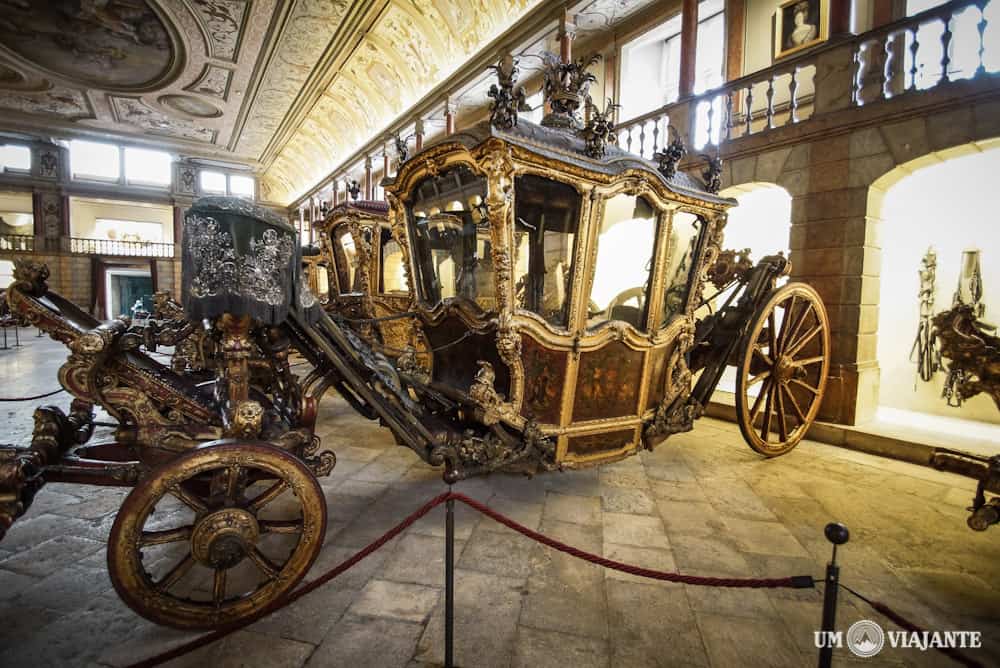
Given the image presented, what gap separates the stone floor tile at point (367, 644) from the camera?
5.52 ft

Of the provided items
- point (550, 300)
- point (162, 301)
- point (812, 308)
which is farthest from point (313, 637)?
point (162, 301)

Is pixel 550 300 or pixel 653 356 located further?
pixel 653 356

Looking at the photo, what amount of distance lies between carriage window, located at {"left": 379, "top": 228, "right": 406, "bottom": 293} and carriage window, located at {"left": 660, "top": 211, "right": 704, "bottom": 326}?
4186 millimetres

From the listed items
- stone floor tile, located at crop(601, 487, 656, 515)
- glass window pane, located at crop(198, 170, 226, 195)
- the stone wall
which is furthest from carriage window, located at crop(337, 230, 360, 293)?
glass window pane, located at crop(198, 170, 226, 195)

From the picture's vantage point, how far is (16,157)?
19.9 m

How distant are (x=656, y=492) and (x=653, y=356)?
109 cm

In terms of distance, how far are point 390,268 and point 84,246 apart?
79.9 feet

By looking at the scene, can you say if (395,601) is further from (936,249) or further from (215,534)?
(936,249)

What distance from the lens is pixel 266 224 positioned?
1938 mm

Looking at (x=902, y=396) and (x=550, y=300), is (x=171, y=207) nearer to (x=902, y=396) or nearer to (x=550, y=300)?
(x=550, y=300)

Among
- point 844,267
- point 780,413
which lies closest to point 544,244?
point 780,413

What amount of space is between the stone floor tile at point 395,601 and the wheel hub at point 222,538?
0.59 metres

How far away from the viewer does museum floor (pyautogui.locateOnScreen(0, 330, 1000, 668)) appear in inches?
69.3

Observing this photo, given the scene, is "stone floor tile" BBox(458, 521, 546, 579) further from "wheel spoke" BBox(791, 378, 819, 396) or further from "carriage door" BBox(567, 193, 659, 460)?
"wheel spoke" BBox(791, 378, 819, 396)
